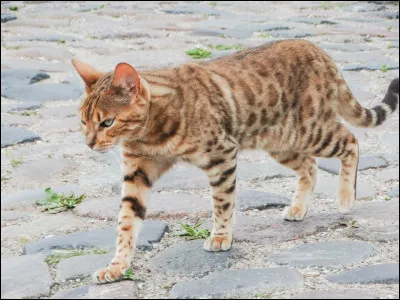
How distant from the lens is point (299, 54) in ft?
17.5

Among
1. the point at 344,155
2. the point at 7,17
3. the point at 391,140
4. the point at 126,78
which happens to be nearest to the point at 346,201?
the point at 344,155

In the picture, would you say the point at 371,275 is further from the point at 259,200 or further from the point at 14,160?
the point at 14,160

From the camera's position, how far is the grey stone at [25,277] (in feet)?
13.6

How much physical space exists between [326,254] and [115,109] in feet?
4.61

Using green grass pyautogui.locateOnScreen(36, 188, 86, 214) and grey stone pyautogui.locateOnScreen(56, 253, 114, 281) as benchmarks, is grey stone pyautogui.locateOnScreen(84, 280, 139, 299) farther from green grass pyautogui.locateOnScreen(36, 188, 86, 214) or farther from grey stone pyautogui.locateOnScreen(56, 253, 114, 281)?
green grass pyautogui.locateOnScreen(36, 188, 86, 214)

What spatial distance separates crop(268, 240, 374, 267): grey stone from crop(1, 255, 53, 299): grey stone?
1.23 meters

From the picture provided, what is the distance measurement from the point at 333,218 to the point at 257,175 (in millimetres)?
1002

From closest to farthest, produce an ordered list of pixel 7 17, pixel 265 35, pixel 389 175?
pixel 389 175
pixel 265 35
pixel 7 17

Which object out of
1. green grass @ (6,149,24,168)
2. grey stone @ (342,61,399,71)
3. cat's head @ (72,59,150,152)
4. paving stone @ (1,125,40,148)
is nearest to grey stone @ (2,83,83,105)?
paving stone @ (1,125,40,148)

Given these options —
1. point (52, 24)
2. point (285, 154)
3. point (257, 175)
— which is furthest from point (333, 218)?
point (52, 24)

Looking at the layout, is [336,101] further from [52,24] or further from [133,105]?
[52,24]

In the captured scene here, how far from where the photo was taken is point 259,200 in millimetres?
5500

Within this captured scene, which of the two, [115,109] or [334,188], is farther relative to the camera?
[334,188]

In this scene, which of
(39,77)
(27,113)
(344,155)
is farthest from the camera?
(39,77)
